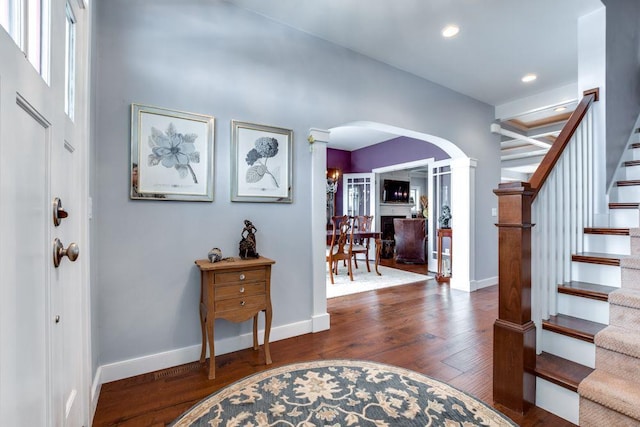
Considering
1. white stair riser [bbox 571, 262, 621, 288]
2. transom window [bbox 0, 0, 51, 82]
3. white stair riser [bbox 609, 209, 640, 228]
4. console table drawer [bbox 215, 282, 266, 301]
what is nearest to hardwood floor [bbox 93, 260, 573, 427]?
console table drawer [bbox 215, 282, 266, 301]

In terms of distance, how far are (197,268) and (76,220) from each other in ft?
3.19

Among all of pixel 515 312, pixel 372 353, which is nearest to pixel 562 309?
pixel 515 312

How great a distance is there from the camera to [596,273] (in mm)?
1894

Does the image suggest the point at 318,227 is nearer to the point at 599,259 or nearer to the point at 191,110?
the point at 191,110

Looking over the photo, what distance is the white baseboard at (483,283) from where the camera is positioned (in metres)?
4.24

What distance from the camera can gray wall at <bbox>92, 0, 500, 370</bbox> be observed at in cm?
194

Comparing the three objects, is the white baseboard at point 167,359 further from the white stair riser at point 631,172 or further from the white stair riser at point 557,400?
the white stair riser at point 631,172

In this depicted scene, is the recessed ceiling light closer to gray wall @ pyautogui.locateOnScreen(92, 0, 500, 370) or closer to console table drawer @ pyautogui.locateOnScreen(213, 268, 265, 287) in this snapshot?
gray wall @ pyautogui.locateOnScreen(92, 0, 500, 370)

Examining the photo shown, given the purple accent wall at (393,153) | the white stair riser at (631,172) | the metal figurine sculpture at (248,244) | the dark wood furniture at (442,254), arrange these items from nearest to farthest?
the metal figurine sculpture at (248,244)
the white stair riser at (631,172)
the dark wood furniture at (442,254)
the purple accent wall at (393,153)

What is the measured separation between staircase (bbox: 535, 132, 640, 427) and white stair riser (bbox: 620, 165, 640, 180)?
1.03 metres

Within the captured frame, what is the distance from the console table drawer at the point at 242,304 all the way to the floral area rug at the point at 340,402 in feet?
1.42

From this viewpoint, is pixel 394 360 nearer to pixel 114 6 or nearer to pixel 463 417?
pixel 463 417

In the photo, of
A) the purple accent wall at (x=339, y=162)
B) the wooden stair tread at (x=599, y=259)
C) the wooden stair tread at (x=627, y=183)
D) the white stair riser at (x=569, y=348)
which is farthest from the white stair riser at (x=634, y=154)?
the purple accent wall at (x=339, y=162)

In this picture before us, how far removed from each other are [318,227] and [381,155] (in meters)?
4.56
